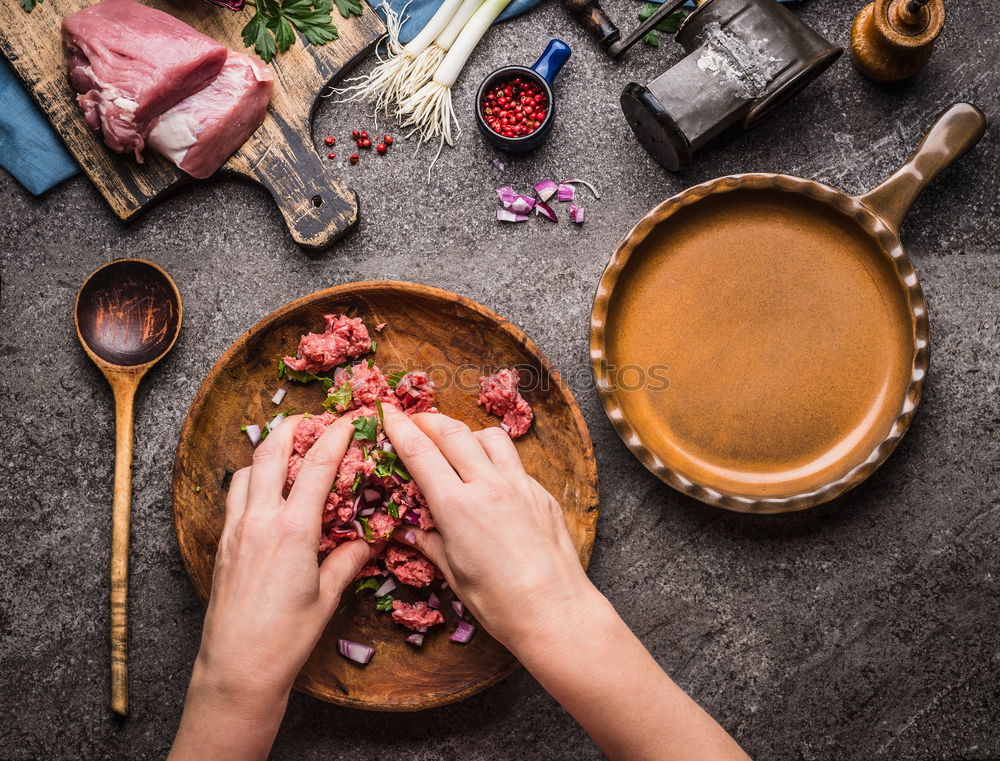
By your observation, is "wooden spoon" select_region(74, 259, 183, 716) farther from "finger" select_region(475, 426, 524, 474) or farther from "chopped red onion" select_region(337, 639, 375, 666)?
"finger" select_region(475, 426, 524, 474)

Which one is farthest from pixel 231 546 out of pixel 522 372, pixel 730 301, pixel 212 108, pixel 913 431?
pixel 913 431

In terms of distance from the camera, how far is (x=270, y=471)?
64.5 inches

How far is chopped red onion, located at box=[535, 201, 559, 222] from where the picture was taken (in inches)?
80.9

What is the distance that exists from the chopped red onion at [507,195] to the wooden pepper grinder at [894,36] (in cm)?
111

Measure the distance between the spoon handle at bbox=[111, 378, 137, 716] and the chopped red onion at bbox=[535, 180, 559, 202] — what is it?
1382 millimetres

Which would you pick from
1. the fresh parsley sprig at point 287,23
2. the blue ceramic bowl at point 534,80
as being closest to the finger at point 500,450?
the blue ceramic bowl at point 534,80

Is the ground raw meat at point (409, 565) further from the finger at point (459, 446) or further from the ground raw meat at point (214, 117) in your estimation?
the ground raw meat at point (214, 117)

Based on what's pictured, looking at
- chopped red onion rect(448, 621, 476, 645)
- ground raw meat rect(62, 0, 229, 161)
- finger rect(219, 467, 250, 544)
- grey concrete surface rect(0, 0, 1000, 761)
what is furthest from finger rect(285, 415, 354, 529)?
ground raw meat rect(62, 0, 229, 161)

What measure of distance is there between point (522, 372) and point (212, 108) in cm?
116

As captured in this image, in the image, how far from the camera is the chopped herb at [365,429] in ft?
5.60

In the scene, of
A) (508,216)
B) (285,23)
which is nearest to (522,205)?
(508,216)

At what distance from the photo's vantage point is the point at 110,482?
2055mm

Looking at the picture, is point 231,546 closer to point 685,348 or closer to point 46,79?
point 685,348

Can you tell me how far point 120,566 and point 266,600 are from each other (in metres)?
0.69
